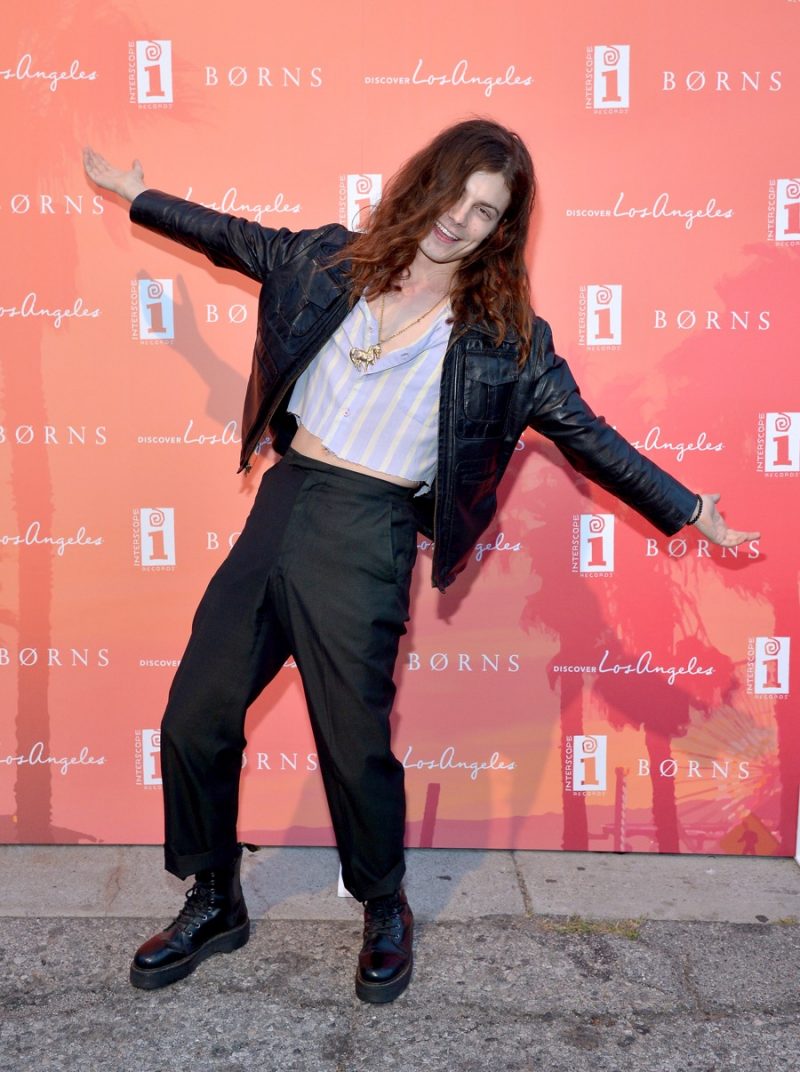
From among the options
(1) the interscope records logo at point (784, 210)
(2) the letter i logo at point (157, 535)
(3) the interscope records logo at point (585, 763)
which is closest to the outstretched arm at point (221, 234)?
(2) the letter i logo at point (157, 535)

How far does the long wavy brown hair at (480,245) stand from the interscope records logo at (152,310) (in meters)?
0.93

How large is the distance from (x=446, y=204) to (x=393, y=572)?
0.85 metres

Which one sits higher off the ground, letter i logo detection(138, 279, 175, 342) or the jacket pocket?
letter i logo detection(138, 279, 175, 342)

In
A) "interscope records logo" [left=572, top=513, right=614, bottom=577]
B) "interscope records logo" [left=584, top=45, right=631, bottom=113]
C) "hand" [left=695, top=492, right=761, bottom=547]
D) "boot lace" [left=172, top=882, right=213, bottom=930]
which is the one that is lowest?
"boot lace" [left=172, top=882, right=213, bottom=930]

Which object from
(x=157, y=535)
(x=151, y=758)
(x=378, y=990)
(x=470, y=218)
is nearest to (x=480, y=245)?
(x=470, y=218)

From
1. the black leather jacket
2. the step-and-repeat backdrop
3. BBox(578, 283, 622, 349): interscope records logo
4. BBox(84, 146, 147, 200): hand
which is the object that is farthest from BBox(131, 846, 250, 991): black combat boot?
BBox(578, 283, 622, 349): interscope records logo

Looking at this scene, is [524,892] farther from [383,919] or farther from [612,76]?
[612,76]

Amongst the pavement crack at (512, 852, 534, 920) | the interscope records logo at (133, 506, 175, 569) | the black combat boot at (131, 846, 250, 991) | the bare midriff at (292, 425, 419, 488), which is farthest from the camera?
the interscope records logo at (133, 506, 175, 569)

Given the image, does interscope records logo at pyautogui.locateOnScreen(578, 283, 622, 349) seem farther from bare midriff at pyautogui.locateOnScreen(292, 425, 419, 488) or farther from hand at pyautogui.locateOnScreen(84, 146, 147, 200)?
hand at pyautogui.locateOnScreen(84, 146, 147, 200)

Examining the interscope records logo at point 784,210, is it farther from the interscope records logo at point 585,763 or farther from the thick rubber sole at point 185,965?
the thick rubber sole at point 185,965

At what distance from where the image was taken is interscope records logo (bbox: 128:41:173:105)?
298 centimetres

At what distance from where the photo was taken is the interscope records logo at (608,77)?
297 cm

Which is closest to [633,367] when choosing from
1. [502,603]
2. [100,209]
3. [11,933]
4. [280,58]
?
[502,603]

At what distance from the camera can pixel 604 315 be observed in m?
3.09
